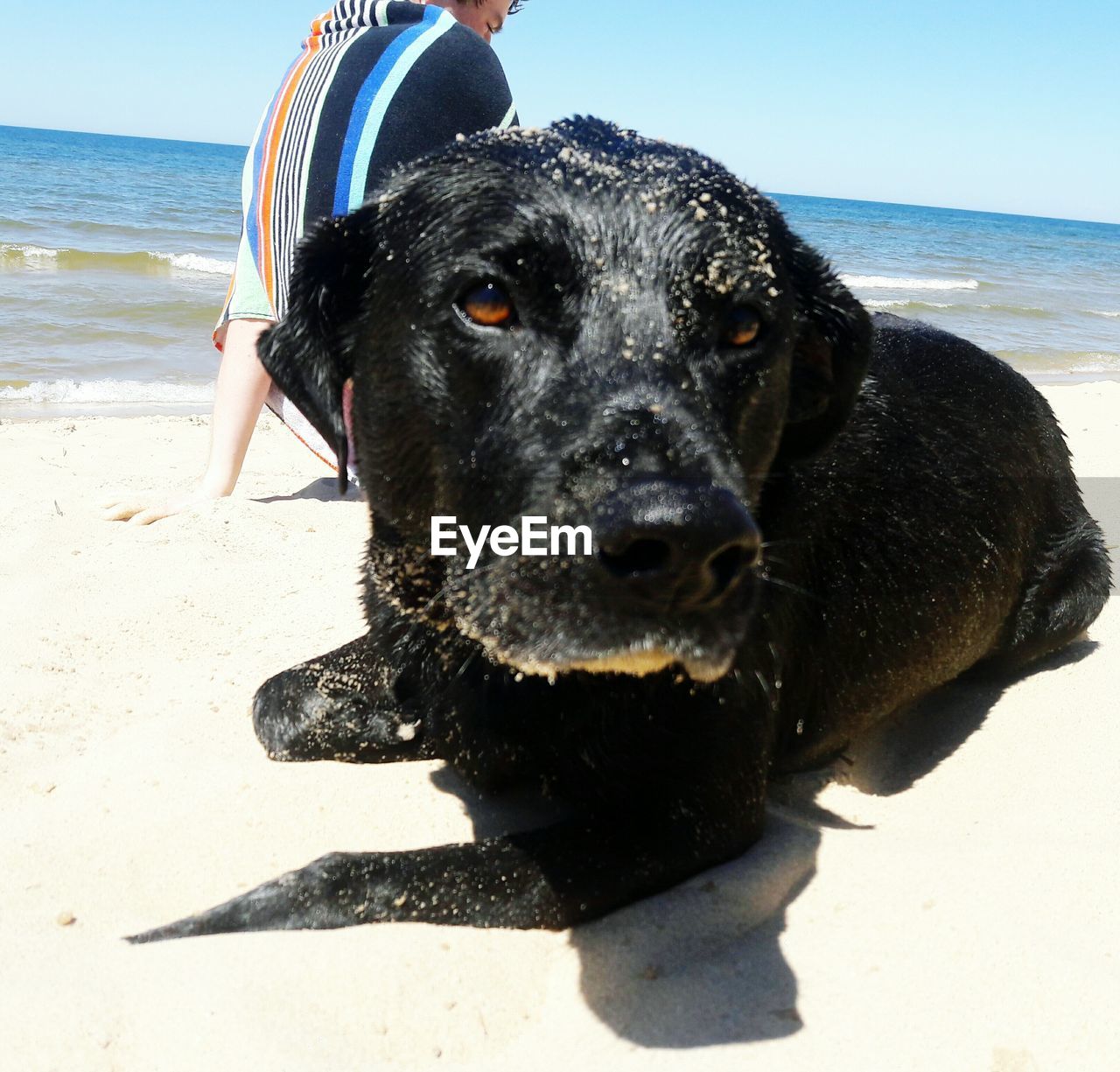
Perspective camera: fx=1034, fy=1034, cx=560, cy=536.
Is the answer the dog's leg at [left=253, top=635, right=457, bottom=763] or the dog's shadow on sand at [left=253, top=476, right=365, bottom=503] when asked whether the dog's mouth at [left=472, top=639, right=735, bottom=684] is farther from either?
the dog's shadow on sand at [left=253, top=476, right=365, bottom=503]

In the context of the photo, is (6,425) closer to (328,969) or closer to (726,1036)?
(328,969)

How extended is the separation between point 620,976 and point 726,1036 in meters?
0.25

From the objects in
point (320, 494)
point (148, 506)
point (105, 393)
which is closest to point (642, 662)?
point (148, 506)

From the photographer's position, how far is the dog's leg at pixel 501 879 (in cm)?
212

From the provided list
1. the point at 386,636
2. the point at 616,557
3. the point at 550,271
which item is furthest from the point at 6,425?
the point at 616,557

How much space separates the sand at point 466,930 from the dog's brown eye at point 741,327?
1.21 m

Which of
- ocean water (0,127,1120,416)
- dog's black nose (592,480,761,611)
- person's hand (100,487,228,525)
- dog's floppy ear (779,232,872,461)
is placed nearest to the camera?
dog's black nose (592,480,761,611)

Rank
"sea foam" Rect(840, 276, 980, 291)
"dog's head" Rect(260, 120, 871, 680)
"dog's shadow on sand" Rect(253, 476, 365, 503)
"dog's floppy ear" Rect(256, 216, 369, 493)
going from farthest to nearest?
"sea foam" Rect(840, 276, 980, 291), "dog's shadow on sand" Rect(253, 476, 365, 503), "dog's floppy ear" Rect(256, 216, 369, 493), "dog's head" Rect(260, 120, 871, 680)

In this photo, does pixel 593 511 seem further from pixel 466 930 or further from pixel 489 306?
pixel 466 930

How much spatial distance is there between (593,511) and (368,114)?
10.8 ft

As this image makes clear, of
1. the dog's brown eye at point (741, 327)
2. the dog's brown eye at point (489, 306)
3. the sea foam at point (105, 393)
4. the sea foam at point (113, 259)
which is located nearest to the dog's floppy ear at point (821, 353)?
the dog's brown eye at point (741, 327)

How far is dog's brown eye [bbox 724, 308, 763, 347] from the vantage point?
221 cm

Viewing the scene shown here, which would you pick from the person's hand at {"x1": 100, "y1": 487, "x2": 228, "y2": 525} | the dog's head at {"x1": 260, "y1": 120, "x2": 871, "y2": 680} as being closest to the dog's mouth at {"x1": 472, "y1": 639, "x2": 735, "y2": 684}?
the dog's head at {"x1": 260, "y1": 120, "x2": 871, "y2": 680}
